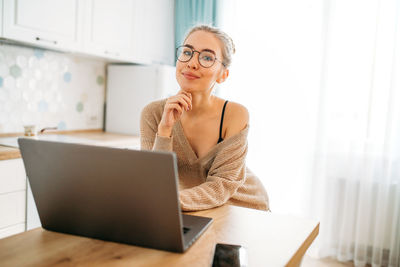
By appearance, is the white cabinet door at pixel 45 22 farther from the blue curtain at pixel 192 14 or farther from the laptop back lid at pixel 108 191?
the laptop back lid at pixel 108 191

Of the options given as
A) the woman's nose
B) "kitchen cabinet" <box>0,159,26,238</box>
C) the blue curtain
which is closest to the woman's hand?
the woman's nose

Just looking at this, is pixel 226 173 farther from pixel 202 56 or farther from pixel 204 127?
pixel 202 56

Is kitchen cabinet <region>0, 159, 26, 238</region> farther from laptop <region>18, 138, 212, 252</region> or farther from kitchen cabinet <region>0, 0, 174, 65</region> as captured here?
laptop <region>18, 138, 212, 252</region>

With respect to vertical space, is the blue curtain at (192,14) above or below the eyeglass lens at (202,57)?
above

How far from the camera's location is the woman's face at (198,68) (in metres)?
1.36

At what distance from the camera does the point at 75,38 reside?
8.27 feet

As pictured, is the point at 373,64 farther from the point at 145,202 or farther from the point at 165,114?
the point at 145,202

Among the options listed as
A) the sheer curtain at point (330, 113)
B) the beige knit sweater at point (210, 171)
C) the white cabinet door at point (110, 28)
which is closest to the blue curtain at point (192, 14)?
the sheer curtain at point (330, 113)

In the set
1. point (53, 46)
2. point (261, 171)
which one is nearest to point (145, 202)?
point (53, 46)

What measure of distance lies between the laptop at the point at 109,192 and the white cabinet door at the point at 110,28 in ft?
6.85

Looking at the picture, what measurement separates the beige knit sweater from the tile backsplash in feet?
4.90

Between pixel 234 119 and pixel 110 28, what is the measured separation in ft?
5.83

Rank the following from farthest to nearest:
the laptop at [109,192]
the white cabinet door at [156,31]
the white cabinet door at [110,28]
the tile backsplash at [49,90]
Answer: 1. the white cabinet door at [156,31]
2. the white cabinet door at [110,28]
3. the tile backsplash at [49,90]
4. the laptop at [109,192]

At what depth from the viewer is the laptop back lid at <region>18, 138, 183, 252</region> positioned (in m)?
0.63
